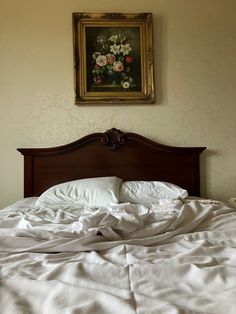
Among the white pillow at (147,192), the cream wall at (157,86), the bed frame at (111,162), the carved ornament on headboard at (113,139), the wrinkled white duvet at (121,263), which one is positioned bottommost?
the wrinkled white duvet at (121,263)

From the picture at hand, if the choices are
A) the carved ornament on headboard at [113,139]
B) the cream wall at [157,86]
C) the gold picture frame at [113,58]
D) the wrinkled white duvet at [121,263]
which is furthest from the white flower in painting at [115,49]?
the wrinkled white duvet at [121,263]

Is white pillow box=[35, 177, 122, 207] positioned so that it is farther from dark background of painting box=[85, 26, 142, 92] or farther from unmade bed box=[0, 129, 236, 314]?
dark background of painting box=[85, 26, 142, 92]

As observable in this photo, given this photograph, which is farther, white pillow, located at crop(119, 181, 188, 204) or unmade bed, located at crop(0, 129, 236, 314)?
white pillow, located at crop(119, 181, 188, 204)

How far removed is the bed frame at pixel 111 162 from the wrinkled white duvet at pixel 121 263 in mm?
959

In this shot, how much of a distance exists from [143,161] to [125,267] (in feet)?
5.32

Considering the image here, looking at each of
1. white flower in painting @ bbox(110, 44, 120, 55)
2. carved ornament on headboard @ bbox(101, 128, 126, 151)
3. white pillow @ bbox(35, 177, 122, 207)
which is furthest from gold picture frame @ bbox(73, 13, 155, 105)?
white pillow @ bbox(35, 177, 122, 207)

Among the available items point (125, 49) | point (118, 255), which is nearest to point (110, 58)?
point (125, 49)

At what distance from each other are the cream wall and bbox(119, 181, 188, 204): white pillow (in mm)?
575

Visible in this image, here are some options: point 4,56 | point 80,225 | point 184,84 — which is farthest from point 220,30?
point 80,225

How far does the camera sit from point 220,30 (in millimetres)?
2607

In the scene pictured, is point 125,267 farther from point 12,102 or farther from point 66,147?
point 12,102

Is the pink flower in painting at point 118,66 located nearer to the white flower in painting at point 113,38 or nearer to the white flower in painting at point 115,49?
the white flower in painting at point 115,49

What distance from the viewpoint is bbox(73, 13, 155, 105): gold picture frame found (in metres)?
2.52

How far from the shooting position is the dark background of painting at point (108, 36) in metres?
2.53
